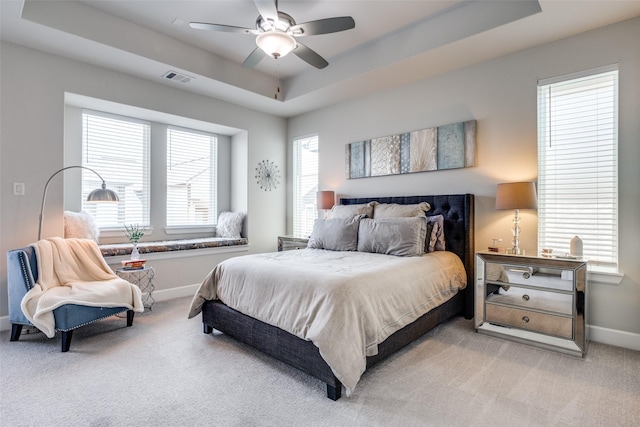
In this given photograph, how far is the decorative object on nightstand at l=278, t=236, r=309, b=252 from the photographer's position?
4535 millimetres

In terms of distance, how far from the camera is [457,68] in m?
3.59

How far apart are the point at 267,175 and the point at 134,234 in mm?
2239

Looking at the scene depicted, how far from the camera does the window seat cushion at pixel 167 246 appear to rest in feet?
12.1

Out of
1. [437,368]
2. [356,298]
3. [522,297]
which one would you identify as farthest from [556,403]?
[356,298]

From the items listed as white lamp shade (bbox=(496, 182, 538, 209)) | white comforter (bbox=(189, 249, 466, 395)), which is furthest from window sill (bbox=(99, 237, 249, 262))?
white lamp shade (bbox=(496, 182, 538, 209))

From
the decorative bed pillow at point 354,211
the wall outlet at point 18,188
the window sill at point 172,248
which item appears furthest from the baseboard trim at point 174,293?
the decorative bed pillow at point 354,211

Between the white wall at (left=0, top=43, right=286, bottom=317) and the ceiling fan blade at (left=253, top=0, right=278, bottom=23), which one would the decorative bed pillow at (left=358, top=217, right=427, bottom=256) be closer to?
the ceiling fan blade at (left=253, top=0, right=278, bottom=23)

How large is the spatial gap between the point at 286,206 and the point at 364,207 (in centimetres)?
209

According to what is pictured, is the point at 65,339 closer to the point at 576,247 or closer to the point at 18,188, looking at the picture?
the point at 18,188

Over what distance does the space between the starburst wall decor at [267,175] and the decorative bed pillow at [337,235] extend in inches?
73.9

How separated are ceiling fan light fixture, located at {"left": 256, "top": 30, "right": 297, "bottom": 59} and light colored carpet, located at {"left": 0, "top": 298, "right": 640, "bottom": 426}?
2451 millimetres

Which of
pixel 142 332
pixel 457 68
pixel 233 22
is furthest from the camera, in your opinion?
pixel 457 68

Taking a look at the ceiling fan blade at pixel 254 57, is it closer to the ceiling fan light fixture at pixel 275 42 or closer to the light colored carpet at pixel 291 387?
the ceiling fan light fixture at pixel 275 42

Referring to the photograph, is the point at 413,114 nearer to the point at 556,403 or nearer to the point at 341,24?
the point at 341,24
